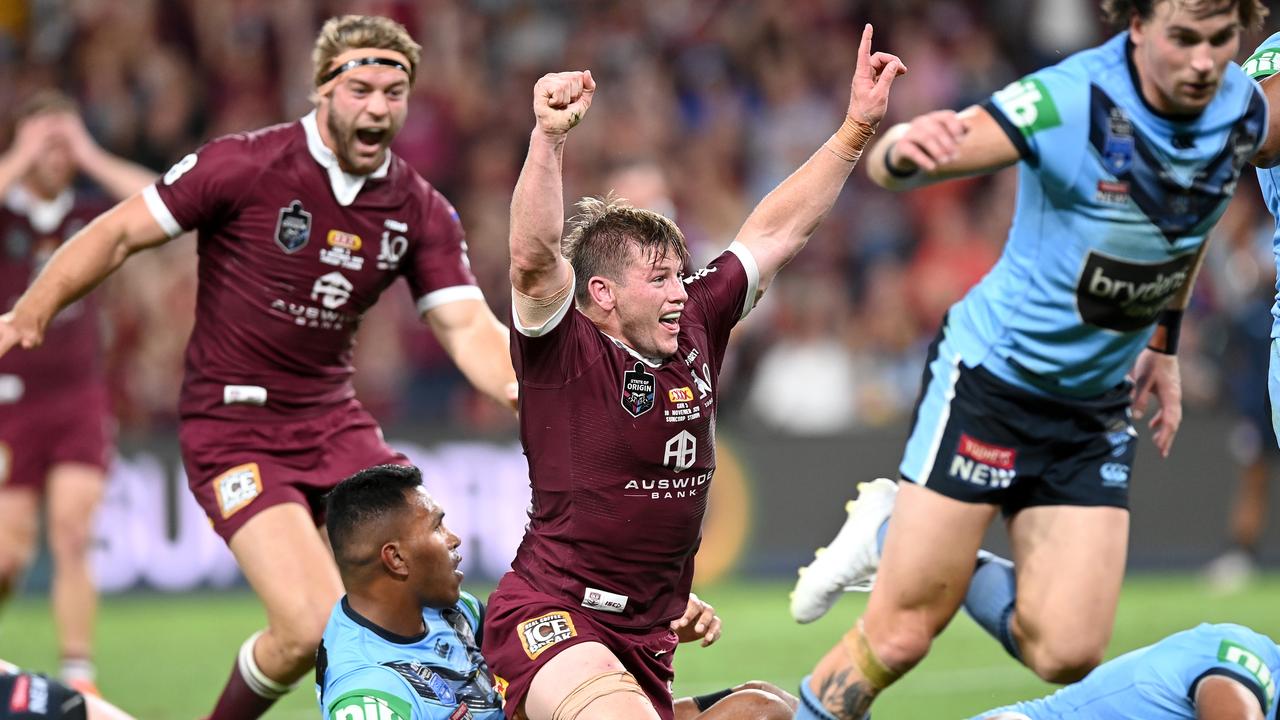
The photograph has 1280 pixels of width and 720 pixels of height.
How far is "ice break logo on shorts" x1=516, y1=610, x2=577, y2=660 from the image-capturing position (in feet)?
16.7

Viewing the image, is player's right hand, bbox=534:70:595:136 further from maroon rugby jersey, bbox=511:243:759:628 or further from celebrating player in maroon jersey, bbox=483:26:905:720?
maroon rugby jersey, bbox=511:243:759:628

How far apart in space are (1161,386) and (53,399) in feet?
20.4

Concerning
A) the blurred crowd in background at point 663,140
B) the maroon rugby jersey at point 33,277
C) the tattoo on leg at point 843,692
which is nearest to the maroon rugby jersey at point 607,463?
the tattoo on leg at point 843,692

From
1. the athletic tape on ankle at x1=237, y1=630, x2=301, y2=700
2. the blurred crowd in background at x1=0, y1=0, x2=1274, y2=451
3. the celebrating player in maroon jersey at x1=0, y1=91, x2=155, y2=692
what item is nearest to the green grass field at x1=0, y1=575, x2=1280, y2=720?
the celebrating player in maroon jersey at x1=0, y1=91, x2=155, y2=692

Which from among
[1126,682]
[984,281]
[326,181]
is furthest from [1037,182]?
[326,181]

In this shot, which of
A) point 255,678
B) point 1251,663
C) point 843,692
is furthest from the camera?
point 255,678

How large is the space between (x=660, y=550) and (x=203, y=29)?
11.3m

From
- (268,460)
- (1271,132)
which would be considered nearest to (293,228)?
(268,460)

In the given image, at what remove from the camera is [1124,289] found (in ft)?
17.4

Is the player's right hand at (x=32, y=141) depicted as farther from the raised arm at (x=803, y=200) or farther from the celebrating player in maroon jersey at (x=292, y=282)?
the raised arm at (x=803, y=200)

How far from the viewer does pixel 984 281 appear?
5.79 metres

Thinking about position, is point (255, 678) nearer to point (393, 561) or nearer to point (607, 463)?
point (393, 561)

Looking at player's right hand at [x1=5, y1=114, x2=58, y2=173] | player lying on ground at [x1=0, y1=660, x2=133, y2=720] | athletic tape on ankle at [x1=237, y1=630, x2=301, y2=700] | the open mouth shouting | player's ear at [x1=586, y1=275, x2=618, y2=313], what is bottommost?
athletic tape on ankle at [x1=237, y1=630, x2=301, y2=700]

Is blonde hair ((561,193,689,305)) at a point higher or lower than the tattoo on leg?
higher
